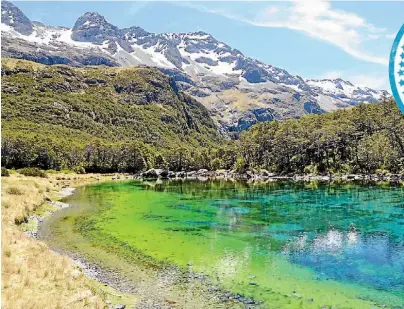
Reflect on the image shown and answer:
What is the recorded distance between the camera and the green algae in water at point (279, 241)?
2891cm

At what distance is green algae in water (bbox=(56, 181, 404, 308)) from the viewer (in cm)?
2891

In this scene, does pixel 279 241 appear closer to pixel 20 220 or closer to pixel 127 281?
pixel 127 281

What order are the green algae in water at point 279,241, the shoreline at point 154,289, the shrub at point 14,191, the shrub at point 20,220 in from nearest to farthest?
1. the shoreline at point 154,289
2. the green algae in water at point 279,241
3. the shrub at point 20,220
4. the shrub at point 14,191

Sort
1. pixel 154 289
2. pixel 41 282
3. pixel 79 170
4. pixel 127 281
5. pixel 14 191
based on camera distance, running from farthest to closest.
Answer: pixel 79 170 < pixel 14 191 < pixel 127 281 < pixel 154 289 < pixel 41 282

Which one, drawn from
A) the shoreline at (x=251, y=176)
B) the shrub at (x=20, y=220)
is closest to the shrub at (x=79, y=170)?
the shoreline at (x=251, y=176)

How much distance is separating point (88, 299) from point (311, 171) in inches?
5557

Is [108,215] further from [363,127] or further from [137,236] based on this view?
[363,127]

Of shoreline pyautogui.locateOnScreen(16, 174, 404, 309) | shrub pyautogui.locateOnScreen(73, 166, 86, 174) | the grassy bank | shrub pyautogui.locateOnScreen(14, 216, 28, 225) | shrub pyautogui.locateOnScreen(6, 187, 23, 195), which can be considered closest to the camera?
the grassy bank

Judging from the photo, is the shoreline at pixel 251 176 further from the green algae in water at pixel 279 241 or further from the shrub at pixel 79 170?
the green algae in water at pixel 279 241

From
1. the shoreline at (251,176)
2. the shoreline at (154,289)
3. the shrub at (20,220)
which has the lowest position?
the shoreline at (154,289)

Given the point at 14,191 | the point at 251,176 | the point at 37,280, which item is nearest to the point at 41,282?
the point at 37,280

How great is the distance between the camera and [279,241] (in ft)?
146

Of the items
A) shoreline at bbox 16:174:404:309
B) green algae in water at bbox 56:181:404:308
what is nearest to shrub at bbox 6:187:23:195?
green algae in water at bbox 56:181:404:308

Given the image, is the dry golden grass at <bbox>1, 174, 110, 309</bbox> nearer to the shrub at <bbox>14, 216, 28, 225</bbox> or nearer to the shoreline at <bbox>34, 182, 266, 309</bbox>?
the shoreline at <bbox>34, 182, 266, 309</bbox>
